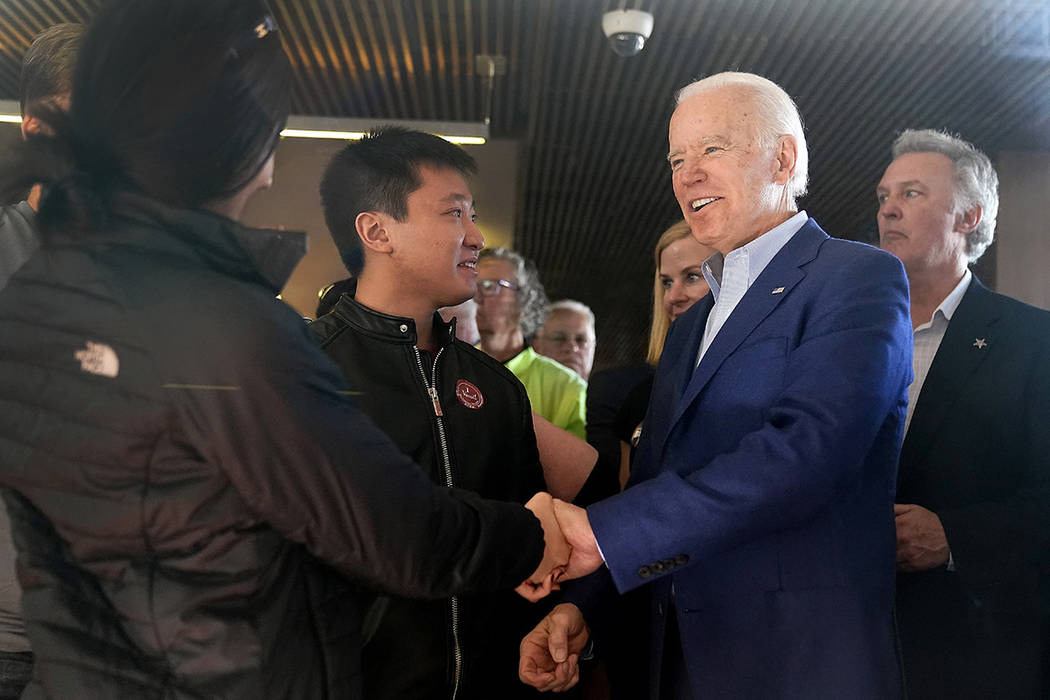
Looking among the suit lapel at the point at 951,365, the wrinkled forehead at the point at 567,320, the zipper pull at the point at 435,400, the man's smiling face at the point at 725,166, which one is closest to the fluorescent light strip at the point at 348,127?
the zipper pull at the point at 435,400

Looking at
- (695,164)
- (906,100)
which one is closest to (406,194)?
(695,164)

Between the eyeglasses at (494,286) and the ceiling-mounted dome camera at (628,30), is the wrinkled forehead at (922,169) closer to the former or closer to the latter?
the ceiling-mounted dome camera at (628,30)

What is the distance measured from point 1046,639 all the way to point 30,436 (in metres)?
1.41

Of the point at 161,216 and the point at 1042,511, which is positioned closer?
the point at 161,216

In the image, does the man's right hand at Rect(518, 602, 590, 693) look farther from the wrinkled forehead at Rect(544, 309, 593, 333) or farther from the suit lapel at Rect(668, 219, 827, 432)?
the wrinkled forehead at Rect(544, 309, 593, 333)

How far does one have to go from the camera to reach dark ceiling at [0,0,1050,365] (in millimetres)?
1300

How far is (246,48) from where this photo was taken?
83 cm

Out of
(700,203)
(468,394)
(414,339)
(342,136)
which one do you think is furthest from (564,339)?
(342,136)

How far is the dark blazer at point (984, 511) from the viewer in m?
1.49

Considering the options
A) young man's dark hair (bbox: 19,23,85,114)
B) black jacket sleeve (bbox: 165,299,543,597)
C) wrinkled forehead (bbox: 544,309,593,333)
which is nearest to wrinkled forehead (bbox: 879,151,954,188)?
Answer: black jacket sleeve (bbox: 165,299,543,597)

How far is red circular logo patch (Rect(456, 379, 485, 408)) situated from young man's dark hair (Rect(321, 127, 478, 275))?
0.23 metres

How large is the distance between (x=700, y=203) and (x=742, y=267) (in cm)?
10

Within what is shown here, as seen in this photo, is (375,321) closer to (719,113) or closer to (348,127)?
(348,127)

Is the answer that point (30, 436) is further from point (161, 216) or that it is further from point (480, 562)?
point (480, 562)
